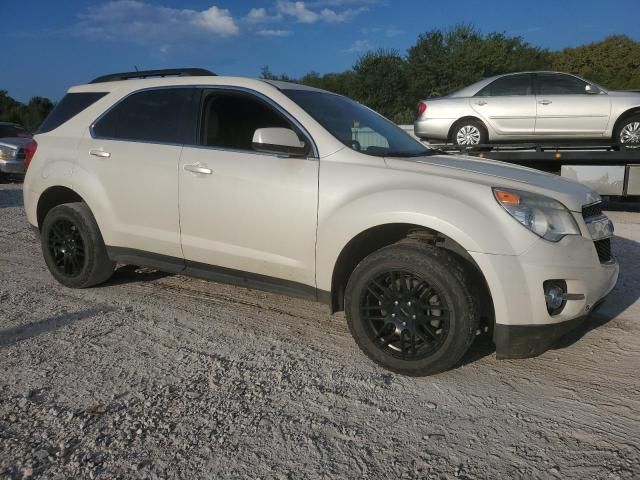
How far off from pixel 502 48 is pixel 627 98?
28.8 meters

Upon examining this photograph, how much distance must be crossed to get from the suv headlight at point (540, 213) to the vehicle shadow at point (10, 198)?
10284 mm

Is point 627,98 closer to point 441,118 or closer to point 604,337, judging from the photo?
point 441,118

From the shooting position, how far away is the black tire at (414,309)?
301cm

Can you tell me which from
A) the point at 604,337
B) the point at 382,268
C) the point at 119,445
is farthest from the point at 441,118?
the point at 119,445

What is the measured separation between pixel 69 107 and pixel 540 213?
4.15 meters

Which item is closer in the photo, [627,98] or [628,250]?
[628,250]

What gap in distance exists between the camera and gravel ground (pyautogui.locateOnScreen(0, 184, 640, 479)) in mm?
2355

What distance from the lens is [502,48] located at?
34.3 metres

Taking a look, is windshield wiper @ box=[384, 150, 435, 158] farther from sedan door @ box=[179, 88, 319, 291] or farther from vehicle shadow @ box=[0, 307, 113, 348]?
vehicle shadow @ box=[0, 307, 113, 348]

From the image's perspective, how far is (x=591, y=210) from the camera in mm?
3350

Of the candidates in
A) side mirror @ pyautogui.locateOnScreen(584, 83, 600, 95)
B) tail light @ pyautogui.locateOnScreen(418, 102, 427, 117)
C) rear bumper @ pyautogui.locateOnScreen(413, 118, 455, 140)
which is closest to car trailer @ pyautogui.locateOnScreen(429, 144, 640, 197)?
rear bumper @ pyautogui.locateOnScreen(413, 118, 455, 140)

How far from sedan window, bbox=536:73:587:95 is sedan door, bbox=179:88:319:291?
622 centimetres

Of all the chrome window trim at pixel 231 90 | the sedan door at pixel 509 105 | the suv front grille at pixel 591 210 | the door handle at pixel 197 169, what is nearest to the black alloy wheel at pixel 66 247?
the chrome window trim at pixel 231 90

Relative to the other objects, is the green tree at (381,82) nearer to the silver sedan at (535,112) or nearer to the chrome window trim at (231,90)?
the silver sedan at (535,112)
